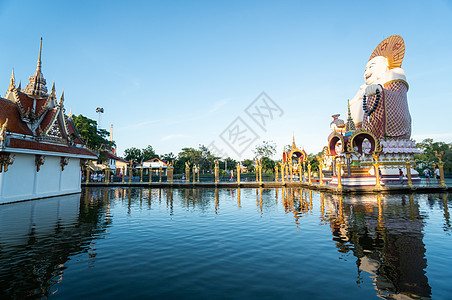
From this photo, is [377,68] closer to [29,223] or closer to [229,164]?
[29,223]

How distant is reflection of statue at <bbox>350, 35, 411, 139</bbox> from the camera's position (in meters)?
26.6

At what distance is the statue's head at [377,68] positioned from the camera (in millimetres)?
30281

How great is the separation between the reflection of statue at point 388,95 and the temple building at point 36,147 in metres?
31.2

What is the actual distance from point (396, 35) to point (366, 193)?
25.1 meters

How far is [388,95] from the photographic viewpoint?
2677cm

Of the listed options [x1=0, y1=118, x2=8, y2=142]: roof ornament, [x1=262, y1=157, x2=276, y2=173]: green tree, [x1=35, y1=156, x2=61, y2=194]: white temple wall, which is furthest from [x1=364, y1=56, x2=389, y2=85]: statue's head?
[x1=0, y1=118, x2=8, y2=142]: roof ornament

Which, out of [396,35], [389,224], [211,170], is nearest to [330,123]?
[396,35]

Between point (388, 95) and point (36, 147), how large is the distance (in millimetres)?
34419

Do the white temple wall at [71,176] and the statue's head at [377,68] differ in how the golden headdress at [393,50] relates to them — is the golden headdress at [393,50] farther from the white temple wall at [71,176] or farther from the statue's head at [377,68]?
the white temple wall at [71,176]

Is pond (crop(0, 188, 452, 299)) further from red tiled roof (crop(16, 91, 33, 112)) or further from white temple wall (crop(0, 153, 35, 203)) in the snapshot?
red tiled roof (crop(16, 91, 33, 112))

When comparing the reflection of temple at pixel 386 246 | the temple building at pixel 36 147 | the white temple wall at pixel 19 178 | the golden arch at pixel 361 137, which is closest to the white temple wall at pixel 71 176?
the temple building at pixel 36 147

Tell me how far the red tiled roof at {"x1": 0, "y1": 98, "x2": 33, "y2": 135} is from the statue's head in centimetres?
3769

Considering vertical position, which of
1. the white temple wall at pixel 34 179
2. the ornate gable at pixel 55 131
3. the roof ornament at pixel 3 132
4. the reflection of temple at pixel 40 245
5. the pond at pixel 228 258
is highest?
the ornate gable at pixel 55 131

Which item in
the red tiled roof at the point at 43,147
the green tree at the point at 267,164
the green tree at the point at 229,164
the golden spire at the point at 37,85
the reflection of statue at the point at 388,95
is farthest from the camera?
the green tree at the point at 229,164
